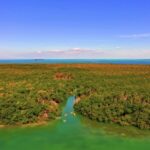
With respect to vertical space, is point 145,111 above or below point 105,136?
above

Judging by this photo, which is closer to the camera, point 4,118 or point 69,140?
point 69,140

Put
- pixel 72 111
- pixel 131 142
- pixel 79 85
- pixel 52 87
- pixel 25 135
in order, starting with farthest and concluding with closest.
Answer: pixel 79 85 → pixel 52 87 → pixel 72 111 → pixel 25 135 → pixel 131 142

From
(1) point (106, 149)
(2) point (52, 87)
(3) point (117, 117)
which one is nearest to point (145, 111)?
(3) point (117, 117)

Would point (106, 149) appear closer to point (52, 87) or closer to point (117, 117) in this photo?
point (117, 117)

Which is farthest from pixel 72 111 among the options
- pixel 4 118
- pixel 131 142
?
pixel 131 142

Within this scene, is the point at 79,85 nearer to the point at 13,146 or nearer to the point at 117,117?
the point at 117,117

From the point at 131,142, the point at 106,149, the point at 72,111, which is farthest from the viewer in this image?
the point at 72,111
